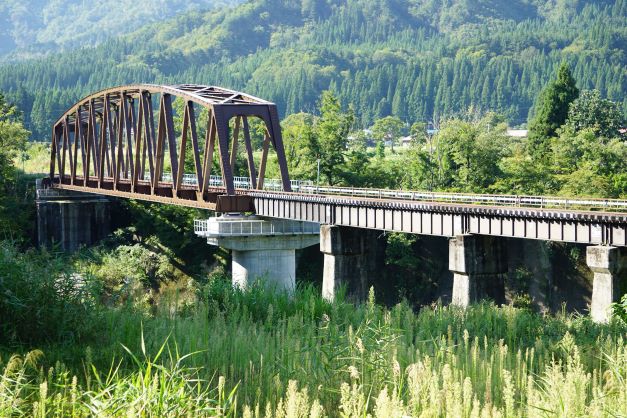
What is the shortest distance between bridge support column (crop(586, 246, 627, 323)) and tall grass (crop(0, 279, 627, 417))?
13713 mm

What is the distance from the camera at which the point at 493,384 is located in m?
13.1

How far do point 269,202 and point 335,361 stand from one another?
129ft

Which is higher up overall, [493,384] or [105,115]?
[105,115]

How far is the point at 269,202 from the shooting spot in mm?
53125

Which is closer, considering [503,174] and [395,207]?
[395,207]

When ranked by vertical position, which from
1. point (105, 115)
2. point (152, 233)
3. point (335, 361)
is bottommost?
point (152, 233)

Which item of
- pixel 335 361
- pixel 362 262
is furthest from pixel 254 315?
pixel 362 262

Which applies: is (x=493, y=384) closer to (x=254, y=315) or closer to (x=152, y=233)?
(x=254, y=315)

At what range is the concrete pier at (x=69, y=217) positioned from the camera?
87875 mm

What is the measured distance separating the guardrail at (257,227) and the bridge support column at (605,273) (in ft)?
69.9

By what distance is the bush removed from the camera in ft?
53.3

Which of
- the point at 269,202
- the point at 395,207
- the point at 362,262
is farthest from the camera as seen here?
the point at 269,202

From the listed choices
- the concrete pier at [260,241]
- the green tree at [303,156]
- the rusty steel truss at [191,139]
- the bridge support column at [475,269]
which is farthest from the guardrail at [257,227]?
the green tree at [303,156]

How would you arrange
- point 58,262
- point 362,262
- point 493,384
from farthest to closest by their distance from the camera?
point 362,262
point 58,262
point 493,384
